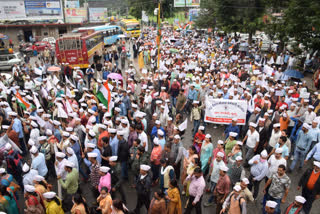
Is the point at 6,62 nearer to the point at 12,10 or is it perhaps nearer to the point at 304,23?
the point at 304,23

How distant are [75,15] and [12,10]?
9.90m

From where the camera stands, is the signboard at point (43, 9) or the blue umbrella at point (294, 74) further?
the signboard at point (43, 9)

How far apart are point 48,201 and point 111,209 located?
1087 mm

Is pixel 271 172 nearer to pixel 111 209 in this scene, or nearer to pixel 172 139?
pixel 172 139

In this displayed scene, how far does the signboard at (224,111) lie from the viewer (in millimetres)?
9133

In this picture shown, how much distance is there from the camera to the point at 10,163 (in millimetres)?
5844

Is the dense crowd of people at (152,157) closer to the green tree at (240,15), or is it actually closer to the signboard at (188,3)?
the green tree at (240,15)

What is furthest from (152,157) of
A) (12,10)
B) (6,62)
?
(12,10)

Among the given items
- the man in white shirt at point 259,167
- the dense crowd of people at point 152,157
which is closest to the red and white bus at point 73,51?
the dense crowd of people at point 152,157

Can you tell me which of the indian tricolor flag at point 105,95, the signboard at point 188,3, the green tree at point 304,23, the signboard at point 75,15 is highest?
the signboard at point 188,3

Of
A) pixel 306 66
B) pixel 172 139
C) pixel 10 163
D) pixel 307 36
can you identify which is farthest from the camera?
pixel 306 66

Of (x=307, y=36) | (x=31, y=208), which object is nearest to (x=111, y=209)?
(x=31, y=208)

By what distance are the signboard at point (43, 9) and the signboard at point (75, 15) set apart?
2.06 meters

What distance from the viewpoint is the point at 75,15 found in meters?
45.0
